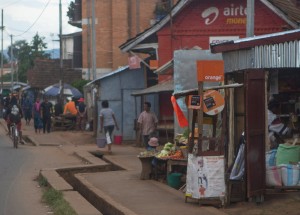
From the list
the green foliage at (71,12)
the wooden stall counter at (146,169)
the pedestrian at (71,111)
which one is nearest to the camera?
the wooden stall counter at (146,169)

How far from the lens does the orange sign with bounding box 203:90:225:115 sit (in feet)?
32.3

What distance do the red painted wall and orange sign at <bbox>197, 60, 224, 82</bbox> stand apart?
11168 millimetres

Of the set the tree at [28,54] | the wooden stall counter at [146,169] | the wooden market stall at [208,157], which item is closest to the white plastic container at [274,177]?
the wooden market stall at [208,157]

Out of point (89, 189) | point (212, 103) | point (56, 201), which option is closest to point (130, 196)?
point (89, 189)

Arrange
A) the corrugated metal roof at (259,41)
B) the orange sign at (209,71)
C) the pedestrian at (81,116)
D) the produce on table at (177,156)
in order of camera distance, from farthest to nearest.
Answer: the pedestrian at (81,116) → the produce on table at (177,156) → the orange sign at (209,71) → the corrugated metal roof at (259,41)

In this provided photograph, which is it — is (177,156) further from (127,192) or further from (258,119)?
(258,119)

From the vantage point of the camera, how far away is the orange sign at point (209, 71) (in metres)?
9.73

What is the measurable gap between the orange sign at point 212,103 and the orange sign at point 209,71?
0.77 ft

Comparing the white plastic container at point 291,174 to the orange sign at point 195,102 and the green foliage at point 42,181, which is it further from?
the green foliage at point 42,181

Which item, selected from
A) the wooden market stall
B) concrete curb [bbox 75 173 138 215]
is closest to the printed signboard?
the wooden market stall

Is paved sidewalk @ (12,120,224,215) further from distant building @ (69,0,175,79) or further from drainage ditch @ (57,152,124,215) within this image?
distant building @ (69,0,175,79)

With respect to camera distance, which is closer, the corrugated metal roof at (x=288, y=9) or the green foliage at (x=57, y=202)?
the green foliage at (x=57, y=202)

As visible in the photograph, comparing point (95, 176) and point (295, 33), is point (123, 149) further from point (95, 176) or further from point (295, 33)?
point (295, 33)

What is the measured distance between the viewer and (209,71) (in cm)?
978
